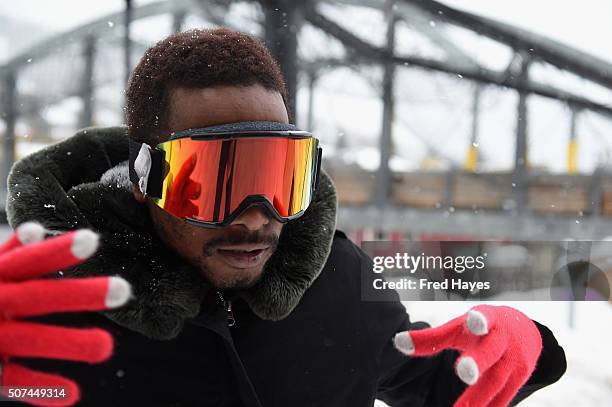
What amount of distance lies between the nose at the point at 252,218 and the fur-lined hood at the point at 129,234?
178 millimetres

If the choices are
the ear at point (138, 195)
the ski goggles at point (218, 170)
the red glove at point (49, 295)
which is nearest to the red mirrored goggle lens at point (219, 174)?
the ski goggles at point (218, 170)

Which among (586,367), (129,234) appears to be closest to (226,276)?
(129,234)

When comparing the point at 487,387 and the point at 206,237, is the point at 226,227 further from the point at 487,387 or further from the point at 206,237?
the point at 487,387

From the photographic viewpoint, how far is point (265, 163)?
1.32m

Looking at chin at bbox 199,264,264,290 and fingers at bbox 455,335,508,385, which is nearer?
fingers at bbox 455,335,508,385

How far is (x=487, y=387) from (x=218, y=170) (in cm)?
80

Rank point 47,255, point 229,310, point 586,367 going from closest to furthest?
point 47,255
point 229,310
point 586,367

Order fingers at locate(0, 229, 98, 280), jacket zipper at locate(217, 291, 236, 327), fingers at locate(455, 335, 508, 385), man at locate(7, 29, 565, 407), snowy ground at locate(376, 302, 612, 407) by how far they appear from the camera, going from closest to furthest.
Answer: fingers at locate(0, 229, 98, 280), fingers at locate(455, 335, 508, 385), man at locate(7, 29, 565, 407), jacket zipper at locate(217, 291, 236, 327), snowy ground at locate(376, 302, 612, 407)

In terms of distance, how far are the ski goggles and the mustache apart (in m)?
0.05

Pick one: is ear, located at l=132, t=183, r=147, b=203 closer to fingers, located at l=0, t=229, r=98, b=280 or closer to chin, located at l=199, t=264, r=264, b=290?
chin, located at l=199, t=264, r=264, b=290

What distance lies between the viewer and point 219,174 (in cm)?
129

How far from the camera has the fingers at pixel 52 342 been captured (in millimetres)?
877

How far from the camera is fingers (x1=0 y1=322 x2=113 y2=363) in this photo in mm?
877

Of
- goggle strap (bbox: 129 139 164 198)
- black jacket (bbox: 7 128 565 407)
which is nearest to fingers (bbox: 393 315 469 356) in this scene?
black jacket (bbox: 7 128 565 407)
